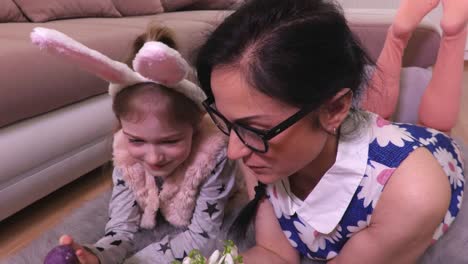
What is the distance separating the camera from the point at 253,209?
97 centimetres

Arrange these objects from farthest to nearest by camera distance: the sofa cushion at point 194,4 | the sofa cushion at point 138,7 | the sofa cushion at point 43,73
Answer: the sofa cushion at point 194,4 < the sofa cushion at point 138,7 < the sofa cushion at point 43,73

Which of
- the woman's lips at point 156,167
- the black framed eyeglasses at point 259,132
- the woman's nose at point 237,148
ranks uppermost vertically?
the black framed eyeglasses at point 259,132

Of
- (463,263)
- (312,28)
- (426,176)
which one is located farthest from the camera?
(463,263)

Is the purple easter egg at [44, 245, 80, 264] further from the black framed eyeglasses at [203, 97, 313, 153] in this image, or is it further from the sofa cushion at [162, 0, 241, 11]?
the sofa cushion at [162, 0, 241, 11]

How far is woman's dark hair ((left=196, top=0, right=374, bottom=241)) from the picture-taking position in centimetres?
63

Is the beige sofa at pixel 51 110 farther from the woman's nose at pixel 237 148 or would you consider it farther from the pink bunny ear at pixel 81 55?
the woman's nose at pixel 237 148

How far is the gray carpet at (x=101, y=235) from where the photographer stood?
93cm

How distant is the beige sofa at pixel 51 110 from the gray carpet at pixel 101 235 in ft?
0.56

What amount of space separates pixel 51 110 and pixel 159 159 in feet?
1.59

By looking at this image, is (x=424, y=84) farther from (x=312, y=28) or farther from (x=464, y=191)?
(x=312, y=28)

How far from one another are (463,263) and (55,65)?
1.06m

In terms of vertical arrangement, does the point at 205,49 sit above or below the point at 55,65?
above

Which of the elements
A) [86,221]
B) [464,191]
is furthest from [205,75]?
[464,191]

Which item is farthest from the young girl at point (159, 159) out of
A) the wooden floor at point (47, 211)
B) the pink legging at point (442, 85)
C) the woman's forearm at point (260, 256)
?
the pink legging at point (442, 85)
